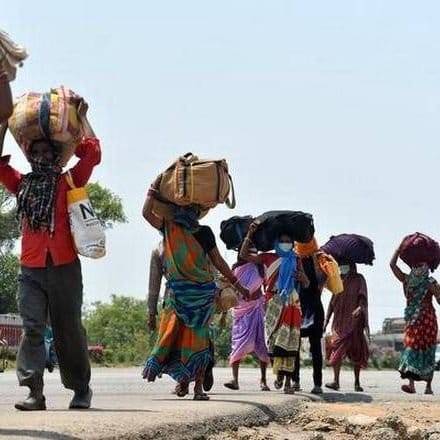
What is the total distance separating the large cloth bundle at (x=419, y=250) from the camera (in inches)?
597

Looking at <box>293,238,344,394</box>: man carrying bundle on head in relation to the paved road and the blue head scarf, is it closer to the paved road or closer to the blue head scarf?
the blue head scarf

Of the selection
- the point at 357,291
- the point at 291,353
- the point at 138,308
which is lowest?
the point at 291,353

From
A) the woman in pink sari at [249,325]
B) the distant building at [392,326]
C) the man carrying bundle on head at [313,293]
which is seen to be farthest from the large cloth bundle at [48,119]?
the distant building at [392,326]

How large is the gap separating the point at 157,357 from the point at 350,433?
165 cm

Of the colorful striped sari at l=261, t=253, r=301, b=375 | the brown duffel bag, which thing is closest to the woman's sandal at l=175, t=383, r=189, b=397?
the brown duffel bag

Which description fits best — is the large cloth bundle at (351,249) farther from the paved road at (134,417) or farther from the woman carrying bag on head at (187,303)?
the woman carrying bag on head at (187,303)

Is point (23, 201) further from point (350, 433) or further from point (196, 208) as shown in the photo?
point (350, 433)

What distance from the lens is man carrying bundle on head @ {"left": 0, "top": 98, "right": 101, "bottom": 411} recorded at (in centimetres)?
821

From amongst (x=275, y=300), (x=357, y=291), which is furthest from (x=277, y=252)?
(x=357, y=291)

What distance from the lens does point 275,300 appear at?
12766mm

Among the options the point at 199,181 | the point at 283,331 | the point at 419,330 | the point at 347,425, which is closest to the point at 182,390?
the point at 347,425

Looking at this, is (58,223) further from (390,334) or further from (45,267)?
(390,334)

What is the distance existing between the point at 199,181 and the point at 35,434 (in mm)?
4155

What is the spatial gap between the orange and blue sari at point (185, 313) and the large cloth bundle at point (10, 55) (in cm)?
376
